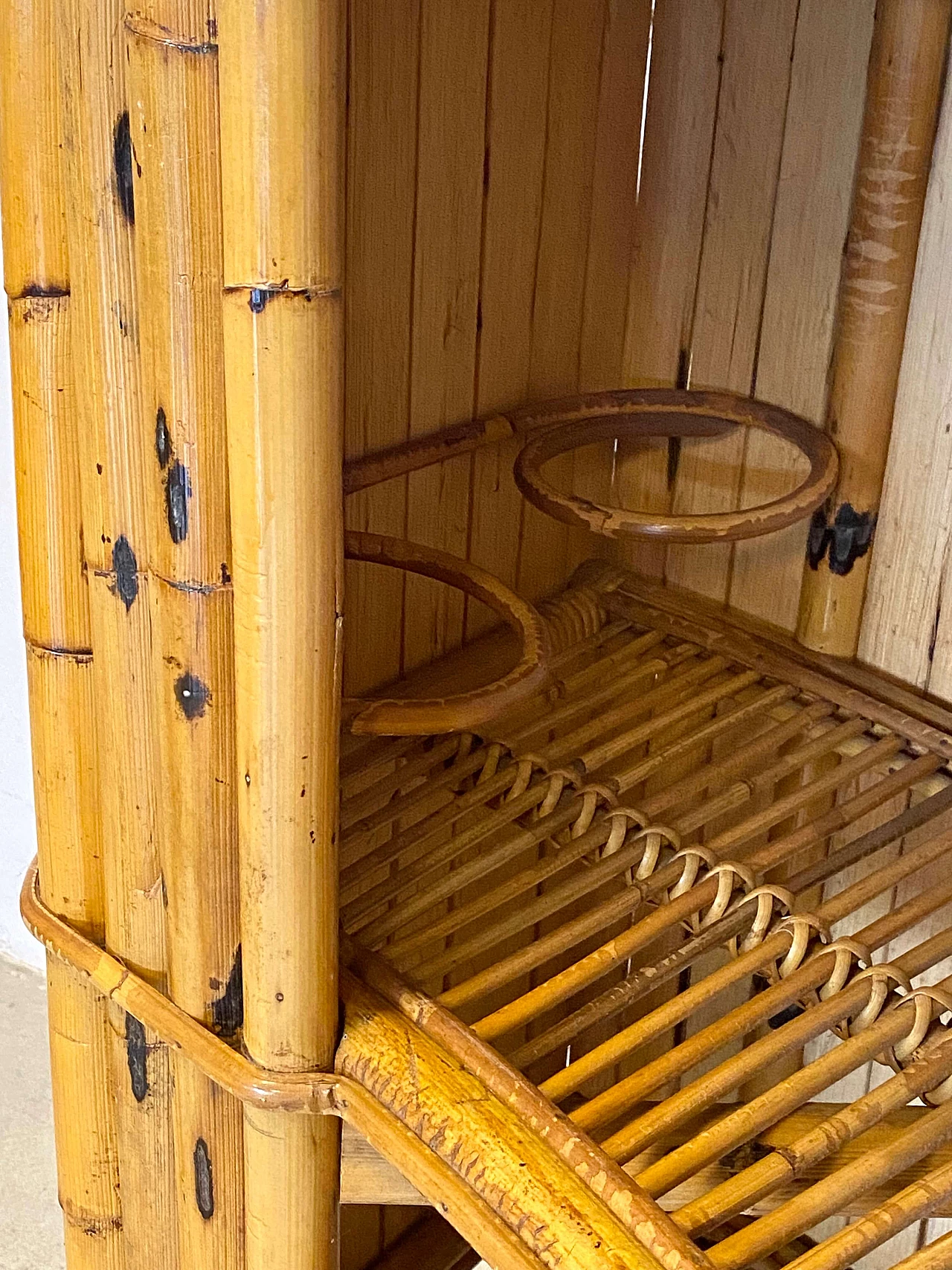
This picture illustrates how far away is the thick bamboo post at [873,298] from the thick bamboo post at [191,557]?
0.61 meters

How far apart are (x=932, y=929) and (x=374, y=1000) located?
586 millimetres

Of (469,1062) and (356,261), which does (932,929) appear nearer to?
(469,1062)

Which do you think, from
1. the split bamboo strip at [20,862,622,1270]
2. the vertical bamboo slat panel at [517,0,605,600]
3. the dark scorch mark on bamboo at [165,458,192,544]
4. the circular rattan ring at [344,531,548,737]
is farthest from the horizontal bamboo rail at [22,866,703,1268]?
the vertical bamboo slat panel at [517,0,605,600]

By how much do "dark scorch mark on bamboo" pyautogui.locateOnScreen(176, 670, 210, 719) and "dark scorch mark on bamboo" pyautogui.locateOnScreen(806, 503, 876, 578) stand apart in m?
0.61

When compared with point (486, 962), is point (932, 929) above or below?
above

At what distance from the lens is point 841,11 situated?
1.18m

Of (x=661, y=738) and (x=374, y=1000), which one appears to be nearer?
(x=374, y=1000)

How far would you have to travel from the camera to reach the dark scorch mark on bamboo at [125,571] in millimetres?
910

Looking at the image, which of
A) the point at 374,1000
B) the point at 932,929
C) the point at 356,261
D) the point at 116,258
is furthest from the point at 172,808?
the point at 932,929

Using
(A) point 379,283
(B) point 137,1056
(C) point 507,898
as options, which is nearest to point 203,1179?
(B) point 137,1056

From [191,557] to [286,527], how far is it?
91 millimetres

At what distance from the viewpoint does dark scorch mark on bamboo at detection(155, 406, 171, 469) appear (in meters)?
0.83

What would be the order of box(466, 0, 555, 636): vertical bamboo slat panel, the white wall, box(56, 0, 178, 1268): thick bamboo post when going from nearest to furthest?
box(56, 0, 178, 1268): thick bamboo post
box(466, 0, 555, 636): vertical bamboo slat panel
the white wall

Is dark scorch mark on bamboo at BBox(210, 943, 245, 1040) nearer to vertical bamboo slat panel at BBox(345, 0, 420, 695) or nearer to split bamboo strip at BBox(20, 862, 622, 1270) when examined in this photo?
split bamboo strip at BBox(20, 862, 622, 1270)
